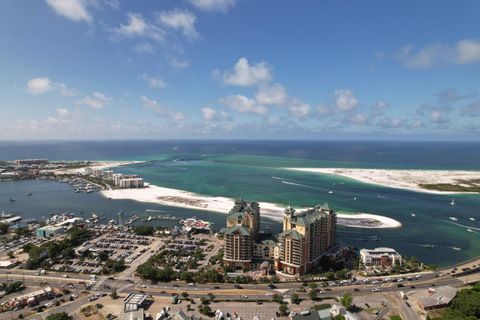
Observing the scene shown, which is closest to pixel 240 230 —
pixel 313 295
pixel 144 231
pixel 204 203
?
pixel 313 295

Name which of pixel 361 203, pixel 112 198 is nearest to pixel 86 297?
pixel 112 198

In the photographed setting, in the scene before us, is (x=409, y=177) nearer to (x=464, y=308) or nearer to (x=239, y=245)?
(x=464, y=308)

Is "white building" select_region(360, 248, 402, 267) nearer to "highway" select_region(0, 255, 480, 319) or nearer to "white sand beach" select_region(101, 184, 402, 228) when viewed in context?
"highway" select_region(0, 255, 480, 319)

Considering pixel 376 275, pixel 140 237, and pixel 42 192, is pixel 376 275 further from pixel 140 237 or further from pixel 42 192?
pixel 42 192

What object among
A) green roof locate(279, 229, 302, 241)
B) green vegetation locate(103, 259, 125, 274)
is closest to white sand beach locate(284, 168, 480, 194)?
green roof locate(279, 229, 302, 241)

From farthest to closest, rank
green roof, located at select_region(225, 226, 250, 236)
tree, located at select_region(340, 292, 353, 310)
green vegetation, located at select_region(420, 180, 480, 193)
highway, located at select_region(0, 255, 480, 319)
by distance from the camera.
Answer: green vegetation, located at select_region(420, 180, 480, 193), green roof, located at select_region(225, 226, 250, 236), highway, located at select_region(0, 255, 480, 319), tree, located at select_region(340, 292, 353, 310)

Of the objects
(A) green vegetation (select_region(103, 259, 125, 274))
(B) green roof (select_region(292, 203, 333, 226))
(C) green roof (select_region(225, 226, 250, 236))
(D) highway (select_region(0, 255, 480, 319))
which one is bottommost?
(D) highway (select_region(0, 255, 480, 319))
